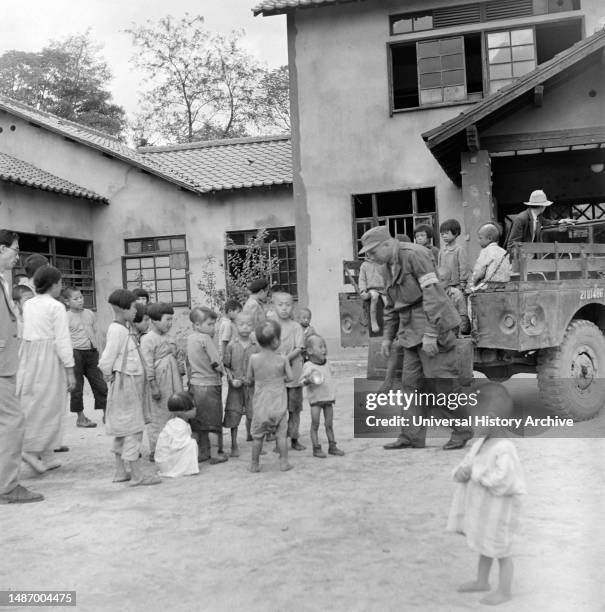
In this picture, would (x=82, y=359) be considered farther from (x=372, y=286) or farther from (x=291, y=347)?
(x=372, y=286)

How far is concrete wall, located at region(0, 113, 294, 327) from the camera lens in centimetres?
1606

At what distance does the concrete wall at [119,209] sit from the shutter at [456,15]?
4.69 metres

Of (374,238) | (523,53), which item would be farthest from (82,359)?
(523,53)

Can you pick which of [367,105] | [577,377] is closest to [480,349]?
[577,377]

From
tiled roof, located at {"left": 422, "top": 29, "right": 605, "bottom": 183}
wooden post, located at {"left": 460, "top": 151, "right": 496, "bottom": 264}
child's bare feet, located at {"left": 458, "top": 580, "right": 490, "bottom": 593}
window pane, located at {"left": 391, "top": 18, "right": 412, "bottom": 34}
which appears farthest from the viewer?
window pane, located at {"left": 391, "top": 18, "right": 412, "bottom": 34}

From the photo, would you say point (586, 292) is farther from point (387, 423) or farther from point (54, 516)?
point (54, 516)

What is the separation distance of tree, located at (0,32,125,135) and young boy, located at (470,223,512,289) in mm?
5510

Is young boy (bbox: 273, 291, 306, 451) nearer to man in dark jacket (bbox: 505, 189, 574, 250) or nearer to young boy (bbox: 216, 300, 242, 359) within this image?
young boy (bbox: 216, 300, 242, 359)

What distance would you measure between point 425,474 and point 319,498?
0.91 m

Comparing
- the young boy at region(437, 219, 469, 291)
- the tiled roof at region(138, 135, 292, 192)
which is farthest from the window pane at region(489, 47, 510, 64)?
the young boy at region(437, 219, 469, 291)

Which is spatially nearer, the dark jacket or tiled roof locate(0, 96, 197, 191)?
the dark jacket

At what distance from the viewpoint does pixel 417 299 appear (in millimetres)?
5902

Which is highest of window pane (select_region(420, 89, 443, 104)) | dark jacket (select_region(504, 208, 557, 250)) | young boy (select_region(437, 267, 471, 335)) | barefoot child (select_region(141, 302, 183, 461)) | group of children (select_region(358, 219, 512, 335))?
window pane (select_region(420, 89, 443, 104))

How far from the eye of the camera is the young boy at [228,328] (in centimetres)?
650
